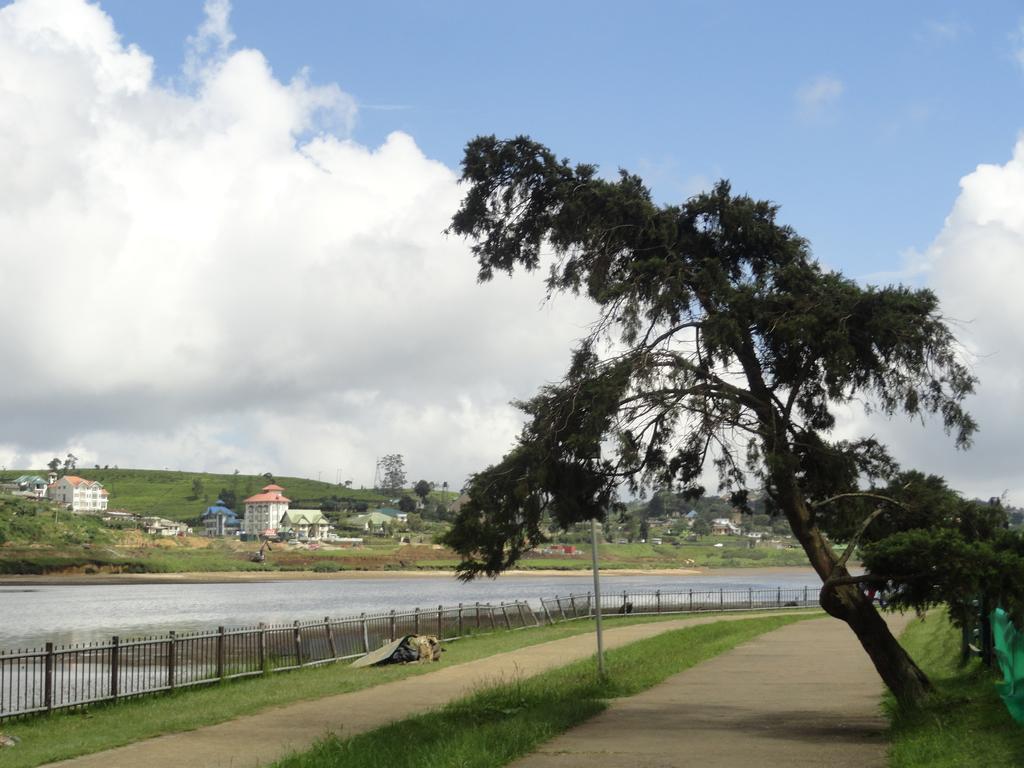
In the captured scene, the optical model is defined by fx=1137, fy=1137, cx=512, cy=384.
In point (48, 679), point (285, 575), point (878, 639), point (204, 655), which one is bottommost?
point (285, 575)

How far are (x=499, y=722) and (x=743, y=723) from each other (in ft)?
10.7

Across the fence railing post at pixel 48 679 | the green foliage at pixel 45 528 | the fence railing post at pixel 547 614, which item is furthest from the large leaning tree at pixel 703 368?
the green foliage at pixel 45 528

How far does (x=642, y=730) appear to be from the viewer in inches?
567

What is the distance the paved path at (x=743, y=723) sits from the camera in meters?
12.2

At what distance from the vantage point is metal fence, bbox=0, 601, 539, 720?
60.8 feet

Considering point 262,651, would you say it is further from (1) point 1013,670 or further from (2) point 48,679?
(1) point 1013,670

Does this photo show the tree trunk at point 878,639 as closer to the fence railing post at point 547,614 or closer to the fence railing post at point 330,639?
the fence railing post at point 330,639

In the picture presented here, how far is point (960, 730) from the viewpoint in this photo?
1219cm

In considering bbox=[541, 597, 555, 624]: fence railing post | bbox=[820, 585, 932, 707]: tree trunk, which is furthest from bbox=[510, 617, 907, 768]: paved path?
bbox=[541, 597, 555, 624]: fence railing post

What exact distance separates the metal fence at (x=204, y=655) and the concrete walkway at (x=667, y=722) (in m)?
3.52

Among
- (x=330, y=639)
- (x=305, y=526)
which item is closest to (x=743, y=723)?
(x=330, y=639)

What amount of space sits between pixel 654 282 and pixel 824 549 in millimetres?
4175

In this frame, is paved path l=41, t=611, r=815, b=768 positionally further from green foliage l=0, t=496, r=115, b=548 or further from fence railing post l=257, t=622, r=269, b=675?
green foliage l=0, t=496, r=115, b=548

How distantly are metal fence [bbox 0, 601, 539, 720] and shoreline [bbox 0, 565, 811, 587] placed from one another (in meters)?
48.6
